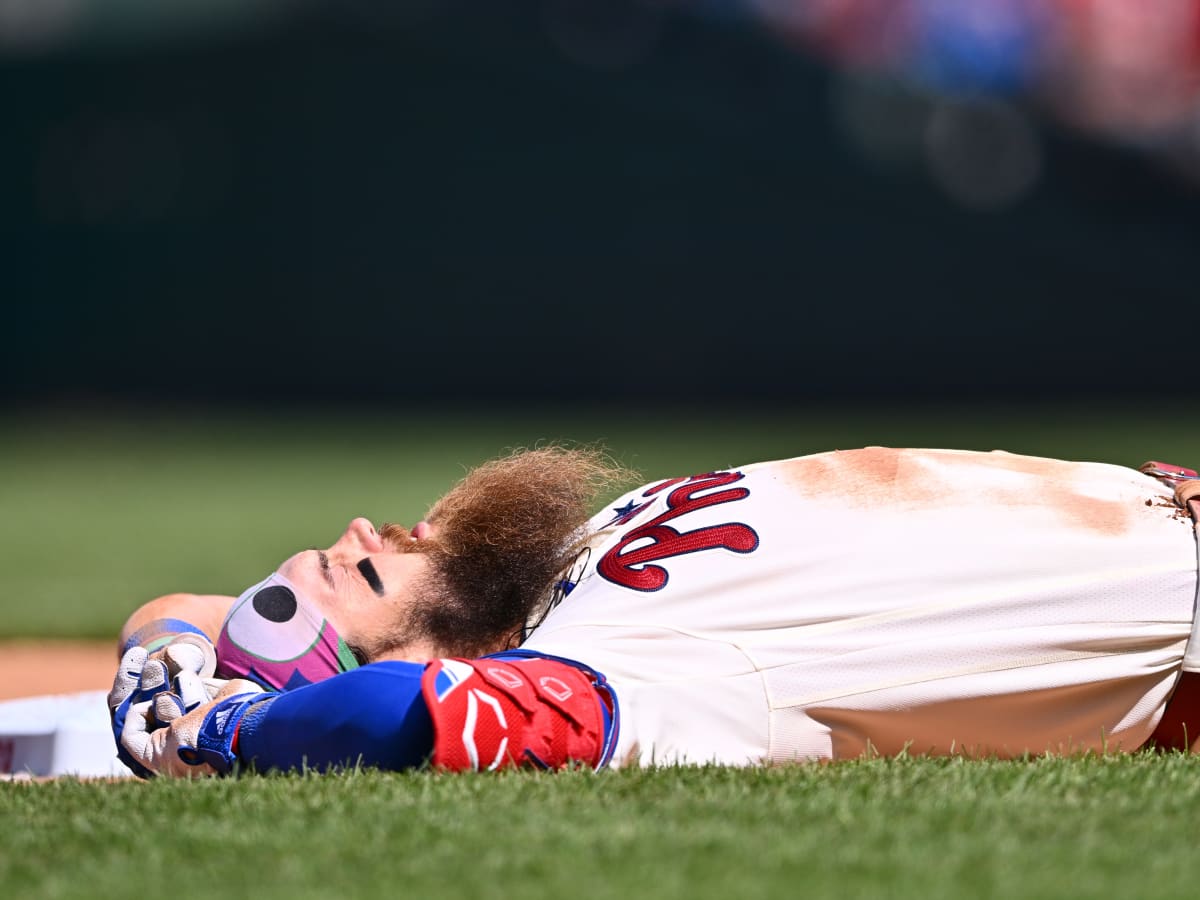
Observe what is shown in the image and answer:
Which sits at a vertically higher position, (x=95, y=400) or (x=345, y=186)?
(x=345, y=186)

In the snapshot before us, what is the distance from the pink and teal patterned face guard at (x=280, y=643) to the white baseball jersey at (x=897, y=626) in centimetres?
55

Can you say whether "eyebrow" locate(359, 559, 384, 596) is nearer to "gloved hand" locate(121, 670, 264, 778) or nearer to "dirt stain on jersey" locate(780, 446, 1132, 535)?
"gloved hand" locate(121, 670, 264, 778)

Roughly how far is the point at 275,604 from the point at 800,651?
1163 mm

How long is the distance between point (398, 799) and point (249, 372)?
1676 cm

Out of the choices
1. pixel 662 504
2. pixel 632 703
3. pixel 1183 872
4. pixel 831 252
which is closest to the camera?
pixel 1183 872

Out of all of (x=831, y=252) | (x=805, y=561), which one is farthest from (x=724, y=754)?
(x=831, y=252)

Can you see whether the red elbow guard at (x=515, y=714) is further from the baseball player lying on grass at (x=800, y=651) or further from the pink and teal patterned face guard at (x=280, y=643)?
the pink and teal patterned face guard at (x=280, y=643)

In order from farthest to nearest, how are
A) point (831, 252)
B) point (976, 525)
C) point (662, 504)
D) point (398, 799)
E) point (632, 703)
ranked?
point (831, 252)
point (662, 504)
point (976, 525)
point (632, 703)
point (398, 799)

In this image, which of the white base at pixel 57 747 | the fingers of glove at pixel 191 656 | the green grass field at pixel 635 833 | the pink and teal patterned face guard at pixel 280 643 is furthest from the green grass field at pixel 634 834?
the white base at pixel 57 747

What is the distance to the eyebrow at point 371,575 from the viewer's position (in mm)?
3246

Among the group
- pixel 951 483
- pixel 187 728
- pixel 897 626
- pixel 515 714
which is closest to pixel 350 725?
pixel 515 714

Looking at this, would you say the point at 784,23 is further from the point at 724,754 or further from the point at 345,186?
the point at 724,754

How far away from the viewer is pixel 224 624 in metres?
3.25

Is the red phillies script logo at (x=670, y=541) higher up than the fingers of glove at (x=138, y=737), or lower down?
higher up
